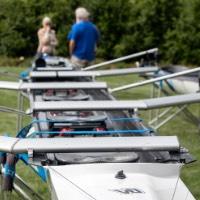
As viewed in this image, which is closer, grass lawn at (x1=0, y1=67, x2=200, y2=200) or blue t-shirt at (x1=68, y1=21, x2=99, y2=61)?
grass lawn at (x1=0, y1=67, x2=200, y2=200)

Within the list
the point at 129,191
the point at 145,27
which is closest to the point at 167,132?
the point at 129,191

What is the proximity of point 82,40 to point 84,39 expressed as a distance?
33 mm

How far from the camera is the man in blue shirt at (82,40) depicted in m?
10.5

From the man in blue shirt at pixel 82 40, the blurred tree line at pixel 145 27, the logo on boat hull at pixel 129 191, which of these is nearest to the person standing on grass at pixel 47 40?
the man in blue shirt at pixel 82 40

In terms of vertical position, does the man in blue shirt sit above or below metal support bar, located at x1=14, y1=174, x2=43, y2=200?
above

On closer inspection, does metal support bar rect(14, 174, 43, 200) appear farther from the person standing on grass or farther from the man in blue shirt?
the person standing on grass

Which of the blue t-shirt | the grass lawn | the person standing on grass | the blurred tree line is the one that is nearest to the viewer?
the grass lawn

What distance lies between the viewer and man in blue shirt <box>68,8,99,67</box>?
34.3ft

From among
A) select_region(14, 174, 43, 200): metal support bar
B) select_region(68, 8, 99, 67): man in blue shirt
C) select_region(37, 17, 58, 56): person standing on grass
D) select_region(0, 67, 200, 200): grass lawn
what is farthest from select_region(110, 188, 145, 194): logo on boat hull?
select_region(37, 17, 58, 56): person standing on grass

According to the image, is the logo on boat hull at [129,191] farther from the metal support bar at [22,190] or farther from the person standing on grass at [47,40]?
the person standing on grass at [47,40]

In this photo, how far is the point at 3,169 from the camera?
378 cm

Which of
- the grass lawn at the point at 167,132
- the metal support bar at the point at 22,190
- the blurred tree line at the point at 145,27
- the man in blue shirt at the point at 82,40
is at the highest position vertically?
the blurred tree line at the point at 145,27

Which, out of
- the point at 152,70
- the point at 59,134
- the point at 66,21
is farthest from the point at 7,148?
the point at 66,21

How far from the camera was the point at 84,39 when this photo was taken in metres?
10.6
